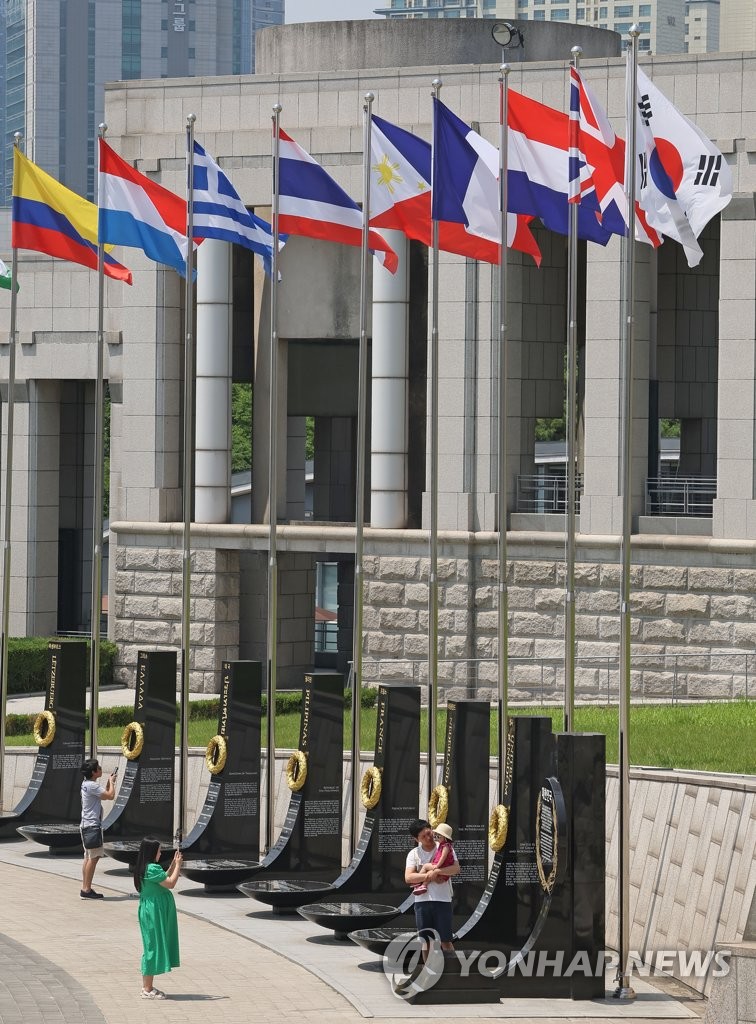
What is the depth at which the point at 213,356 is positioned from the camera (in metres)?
35.8

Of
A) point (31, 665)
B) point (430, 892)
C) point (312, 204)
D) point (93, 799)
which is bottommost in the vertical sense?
point (430, 892)

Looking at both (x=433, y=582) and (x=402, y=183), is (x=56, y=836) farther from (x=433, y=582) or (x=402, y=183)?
(x=402, y=183)

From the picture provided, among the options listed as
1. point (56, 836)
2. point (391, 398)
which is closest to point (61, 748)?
point (56, 836)

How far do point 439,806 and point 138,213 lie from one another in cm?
1018

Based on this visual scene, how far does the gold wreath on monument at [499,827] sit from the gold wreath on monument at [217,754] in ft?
18.1

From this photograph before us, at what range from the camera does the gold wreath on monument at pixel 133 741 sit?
77.9 feet

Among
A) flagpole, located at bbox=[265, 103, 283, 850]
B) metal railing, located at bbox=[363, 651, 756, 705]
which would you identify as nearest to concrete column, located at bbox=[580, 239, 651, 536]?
metal railing, located at bbox=[363, 651, 756, 705]

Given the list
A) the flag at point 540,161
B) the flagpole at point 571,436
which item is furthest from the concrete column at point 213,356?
the flagpole at point 571,436

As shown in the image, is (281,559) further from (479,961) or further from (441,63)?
(479,961)

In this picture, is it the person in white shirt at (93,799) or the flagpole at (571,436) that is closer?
the flagpole at (571,436)

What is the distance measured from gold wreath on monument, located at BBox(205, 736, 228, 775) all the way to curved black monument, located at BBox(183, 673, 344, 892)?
1.29 meters

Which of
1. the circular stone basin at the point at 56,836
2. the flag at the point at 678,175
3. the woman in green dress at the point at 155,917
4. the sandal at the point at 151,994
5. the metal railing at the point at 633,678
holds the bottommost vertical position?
the sandal at the point at 151,994

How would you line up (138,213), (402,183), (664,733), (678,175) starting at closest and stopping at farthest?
1. (678,175)
2. (402,183)
3. (664,733)
4. (138,213)

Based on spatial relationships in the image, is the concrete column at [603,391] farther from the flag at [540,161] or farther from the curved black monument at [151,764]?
the flag at [540,161]
